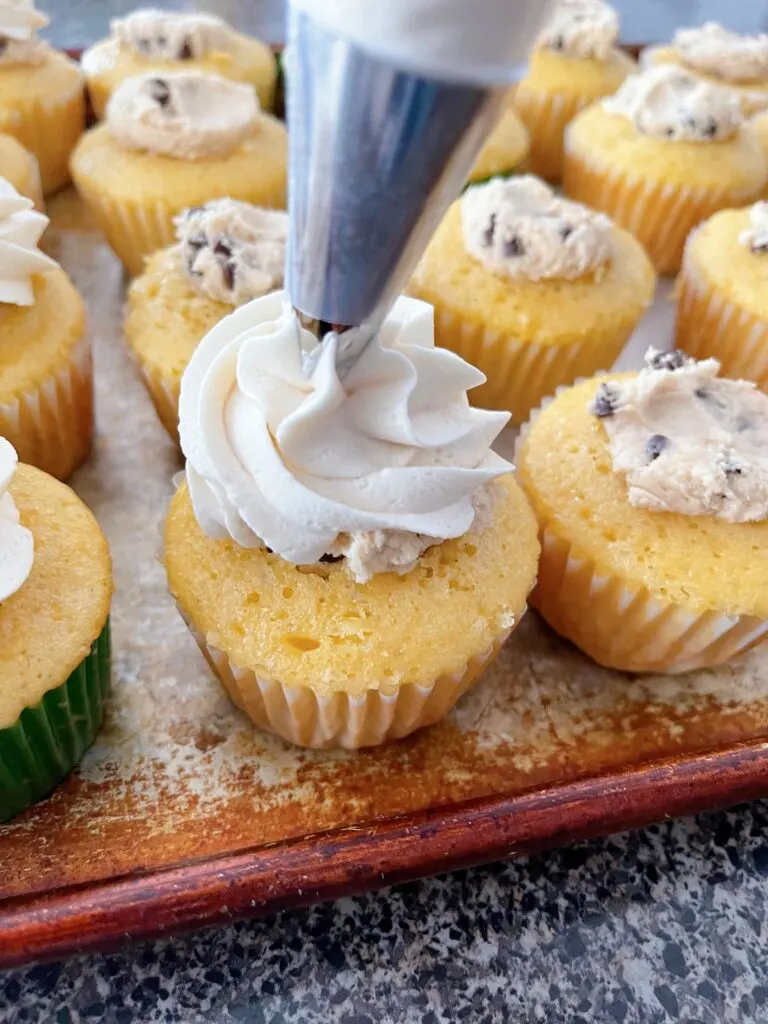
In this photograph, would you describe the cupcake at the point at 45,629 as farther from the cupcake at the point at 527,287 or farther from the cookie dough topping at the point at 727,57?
the cookie dough topping at the point at 727,57

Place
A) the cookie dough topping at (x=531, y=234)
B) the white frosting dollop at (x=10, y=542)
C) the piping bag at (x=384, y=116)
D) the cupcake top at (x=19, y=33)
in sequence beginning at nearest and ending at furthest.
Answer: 1. the piping bag at (x=384, y=116)
2. the white frosting dollop at (x=10, y=542)
3. the cookie dough topping at (x=531, y=234)
4. the cupcake top at (x=19, y=33)

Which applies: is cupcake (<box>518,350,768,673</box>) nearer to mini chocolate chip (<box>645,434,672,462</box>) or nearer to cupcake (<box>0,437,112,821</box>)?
mini chocolate chip (<box>645,434,672,462</box>)

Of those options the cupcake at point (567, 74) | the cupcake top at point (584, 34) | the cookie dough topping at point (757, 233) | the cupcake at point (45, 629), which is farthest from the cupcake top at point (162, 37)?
the cupcake at point (45, 629)

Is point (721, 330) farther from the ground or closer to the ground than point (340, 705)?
farther from the ground

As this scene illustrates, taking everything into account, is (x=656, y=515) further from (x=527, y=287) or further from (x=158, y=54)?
(x=158, y=54)

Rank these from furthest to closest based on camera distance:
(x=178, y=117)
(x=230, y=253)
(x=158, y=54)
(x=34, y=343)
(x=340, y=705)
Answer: (x=158, y=54) < (x=178, y=117) < (x=230, y=253) < (x=34, y=343) < (x=340, y=705)

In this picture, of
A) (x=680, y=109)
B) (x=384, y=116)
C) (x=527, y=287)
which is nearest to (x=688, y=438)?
(x=527, y=287)

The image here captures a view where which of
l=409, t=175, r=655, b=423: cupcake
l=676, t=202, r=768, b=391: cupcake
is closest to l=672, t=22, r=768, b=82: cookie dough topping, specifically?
l=676, t=202, r=768, b=391: cupcake
